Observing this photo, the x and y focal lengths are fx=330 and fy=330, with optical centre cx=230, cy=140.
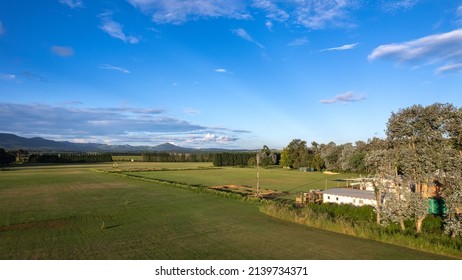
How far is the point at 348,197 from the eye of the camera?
37688 millimetres

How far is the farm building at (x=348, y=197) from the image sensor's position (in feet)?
118

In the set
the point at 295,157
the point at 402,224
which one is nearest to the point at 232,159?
the point at 295,157

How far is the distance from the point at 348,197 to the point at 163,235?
23178 millimetres

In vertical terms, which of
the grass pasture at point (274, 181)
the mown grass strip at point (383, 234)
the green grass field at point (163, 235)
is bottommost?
the green grass field at point (163, 235)

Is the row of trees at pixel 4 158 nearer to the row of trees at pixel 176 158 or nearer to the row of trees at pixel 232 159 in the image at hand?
the row of trees at pixel 176 158

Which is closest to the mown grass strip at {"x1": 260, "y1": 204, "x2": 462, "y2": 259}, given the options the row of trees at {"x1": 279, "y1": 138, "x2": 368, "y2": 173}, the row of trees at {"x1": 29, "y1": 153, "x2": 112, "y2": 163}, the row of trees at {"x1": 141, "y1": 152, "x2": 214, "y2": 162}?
the row of trees at {"x1": 279, "y1": 138, "x2": 368, "y2": 173}

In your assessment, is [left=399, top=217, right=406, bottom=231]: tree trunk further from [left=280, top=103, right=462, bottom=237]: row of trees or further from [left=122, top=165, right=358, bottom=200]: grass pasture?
[left=122, top=165, right=358, bottom=200]: grass pasture

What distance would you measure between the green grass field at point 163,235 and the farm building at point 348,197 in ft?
30.3

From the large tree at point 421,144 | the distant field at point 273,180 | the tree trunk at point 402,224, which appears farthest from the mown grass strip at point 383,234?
the distant field at point 273,180

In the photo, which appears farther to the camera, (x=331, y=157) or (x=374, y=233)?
(x=331, y=157)

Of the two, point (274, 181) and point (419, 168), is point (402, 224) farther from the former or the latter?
point (274, 181)

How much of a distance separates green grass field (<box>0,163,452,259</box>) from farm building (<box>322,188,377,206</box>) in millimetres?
9246
